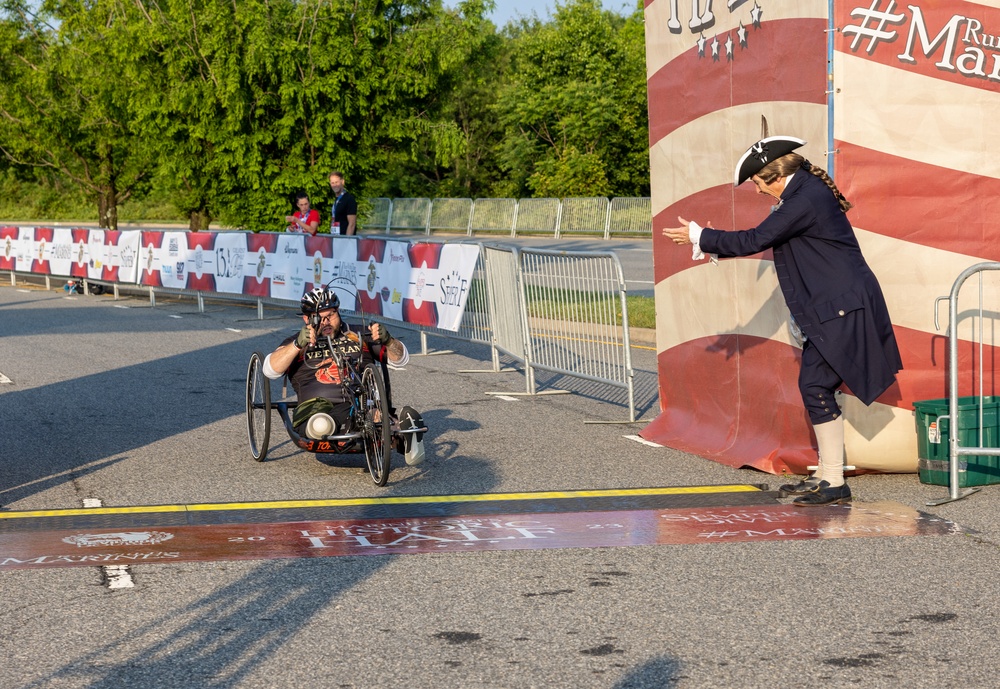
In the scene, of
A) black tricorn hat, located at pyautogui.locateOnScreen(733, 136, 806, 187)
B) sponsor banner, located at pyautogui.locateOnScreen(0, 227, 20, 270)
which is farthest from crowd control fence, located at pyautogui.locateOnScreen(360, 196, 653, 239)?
black tricorn hat, located at pyautogui.locateOnScreen(733, 136, 806, 187)

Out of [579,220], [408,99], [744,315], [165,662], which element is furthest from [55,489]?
[579,220]

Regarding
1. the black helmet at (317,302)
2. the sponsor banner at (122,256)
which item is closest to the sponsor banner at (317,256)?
the sponsor banner at (122,256)

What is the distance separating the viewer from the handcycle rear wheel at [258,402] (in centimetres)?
881

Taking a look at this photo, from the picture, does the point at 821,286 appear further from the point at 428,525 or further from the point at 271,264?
the point at 271,264

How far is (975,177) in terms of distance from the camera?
7.84 m

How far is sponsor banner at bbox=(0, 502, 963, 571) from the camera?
6438 millimetres

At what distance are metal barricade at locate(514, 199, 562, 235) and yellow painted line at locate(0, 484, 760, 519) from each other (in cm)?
3585

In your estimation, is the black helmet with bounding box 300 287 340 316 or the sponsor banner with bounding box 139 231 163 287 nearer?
the black helmet with bounding box 300 287 340 316

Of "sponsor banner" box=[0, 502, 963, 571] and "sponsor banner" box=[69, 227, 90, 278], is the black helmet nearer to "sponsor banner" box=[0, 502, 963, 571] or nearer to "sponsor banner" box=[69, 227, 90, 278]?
"sponsor banner" box=[0, 502, 963, 571]

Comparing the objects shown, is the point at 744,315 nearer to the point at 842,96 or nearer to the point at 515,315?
the point at 842,96

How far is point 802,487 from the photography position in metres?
7.55

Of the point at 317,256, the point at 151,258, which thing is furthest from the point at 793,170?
the point at 151,258

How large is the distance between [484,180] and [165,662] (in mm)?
54785

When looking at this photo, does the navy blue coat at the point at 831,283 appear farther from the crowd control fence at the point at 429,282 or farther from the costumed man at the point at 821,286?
the crowd control fence at the point at 429,282
